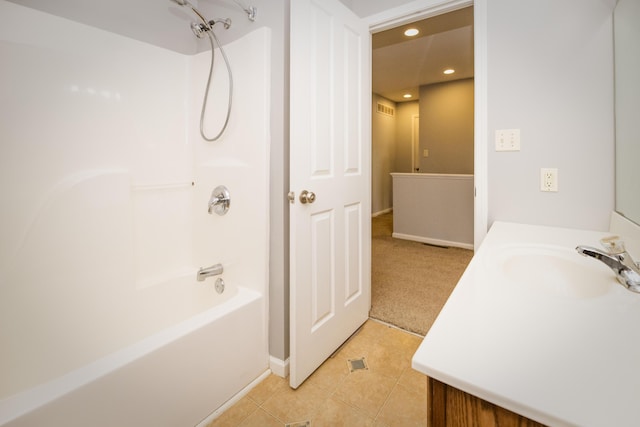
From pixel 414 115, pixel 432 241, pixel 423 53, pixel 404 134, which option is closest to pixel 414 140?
pixel 404 134

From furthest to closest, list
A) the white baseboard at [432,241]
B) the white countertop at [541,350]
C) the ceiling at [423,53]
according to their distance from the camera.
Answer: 1. the white baseboard at [432,241]
2. the ceiling at [423,53]
3. the white countertop at [541,350]

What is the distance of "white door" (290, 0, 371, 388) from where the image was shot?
1.43 metres

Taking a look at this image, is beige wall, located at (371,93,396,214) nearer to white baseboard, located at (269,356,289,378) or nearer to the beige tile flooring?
the beige tile flooring

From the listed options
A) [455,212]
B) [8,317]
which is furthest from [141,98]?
[455,212]

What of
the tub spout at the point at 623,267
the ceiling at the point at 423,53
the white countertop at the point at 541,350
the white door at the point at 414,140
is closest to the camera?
the white countertop at the point at 541,350

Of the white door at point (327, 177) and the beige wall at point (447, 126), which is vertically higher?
the beige wall at point (447, 126)

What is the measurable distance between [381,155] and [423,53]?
2.69 metres

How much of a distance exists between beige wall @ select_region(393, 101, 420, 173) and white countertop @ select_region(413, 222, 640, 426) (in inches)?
251

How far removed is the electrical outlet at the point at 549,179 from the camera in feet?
4.69

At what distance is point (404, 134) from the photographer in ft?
22.7

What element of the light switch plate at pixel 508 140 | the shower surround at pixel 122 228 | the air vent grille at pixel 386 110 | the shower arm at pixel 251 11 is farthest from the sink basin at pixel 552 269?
the air vent grille at pixel 386 110

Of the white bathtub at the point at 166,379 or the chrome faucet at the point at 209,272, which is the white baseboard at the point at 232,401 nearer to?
the white bathtub at the point at 166,379

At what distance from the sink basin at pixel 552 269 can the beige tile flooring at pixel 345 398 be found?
78cm

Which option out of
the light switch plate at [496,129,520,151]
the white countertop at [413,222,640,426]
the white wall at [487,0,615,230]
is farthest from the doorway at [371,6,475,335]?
the white countertop at [413,222,640,426]
